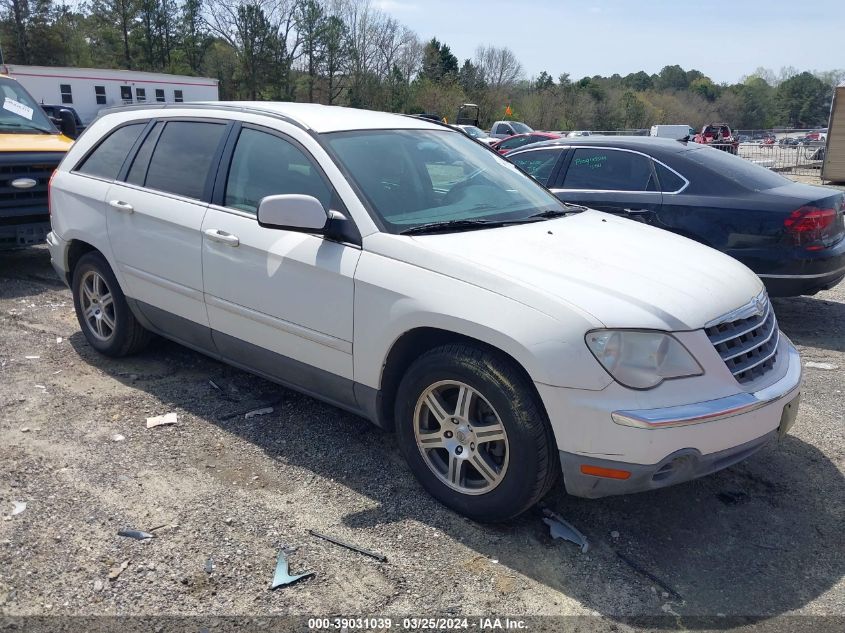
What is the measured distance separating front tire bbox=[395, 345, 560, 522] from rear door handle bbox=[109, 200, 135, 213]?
7.90ft

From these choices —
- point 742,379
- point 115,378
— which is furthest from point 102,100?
point 742,379

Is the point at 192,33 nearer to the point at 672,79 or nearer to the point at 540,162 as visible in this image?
the point at 540,162

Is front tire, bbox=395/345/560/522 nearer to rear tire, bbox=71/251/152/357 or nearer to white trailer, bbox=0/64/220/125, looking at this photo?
rear tire, bbox=71/251/152/357

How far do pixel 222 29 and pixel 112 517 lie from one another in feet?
235

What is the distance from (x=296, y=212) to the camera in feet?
11.5

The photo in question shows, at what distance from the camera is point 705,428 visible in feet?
9.53

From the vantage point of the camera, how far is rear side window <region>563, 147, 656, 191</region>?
6945mm

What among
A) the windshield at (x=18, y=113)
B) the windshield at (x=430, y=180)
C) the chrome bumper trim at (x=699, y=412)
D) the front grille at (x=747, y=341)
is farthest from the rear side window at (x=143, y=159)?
the windshield at (x=18, y=113)

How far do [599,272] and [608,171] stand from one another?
4281mm

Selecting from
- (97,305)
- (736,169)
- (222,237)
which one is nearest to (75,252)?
(97,305)

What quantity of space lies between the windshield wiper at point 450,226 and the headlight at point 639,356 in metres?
1.06

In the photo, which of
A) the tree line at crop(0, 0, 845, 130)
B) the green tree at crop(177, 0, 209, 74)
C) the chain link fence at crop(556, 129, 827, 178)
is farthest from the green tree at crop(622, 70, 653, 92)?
the chain link fence at crop(556, 129, 827, 178)

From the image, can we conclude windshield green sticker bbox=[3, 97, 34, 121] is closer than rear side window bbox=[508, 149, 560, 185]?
No

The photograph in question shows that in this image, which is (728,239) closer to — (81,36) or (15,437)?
(15,437)
